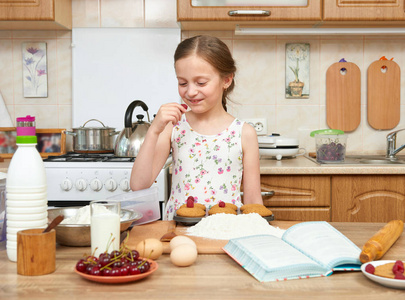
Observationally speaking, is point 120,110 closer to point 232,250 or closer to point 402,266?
point 232,250

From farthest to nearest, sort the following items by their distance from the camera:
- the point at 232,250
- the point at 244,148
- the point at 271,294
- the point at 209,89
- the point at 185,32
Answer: the point at 185,32
the point at 244,148
the point at 209,89
the point at 232,250
the point at 271,294

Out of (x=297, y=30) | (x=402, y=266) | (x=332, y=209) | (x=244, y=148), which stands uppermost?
(x=297, y=30)

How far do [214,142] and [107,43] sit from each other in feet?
3.87

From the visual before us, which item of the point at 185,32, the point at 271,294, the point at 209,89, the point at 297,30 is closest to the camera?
the point at 271,294

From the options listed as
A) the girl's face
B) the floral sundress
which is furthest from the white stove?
the girl's face

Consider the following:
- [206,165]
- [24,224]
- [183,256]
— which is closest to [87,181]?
[206,165]

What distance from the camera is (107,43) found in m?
2.71

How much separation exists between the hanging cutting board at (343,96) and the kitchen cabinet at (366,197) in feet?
1.88

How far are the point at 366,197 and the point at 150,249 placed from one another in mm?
1490

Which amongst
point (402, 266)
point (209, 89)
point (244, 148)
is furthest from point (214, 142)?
point (402, 266)

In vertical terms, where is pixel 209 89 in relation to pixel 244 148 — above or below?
above

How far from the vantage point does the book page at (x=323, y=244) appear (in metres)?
0.93

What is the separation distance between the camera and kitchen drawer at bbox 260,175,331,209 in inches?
88.0

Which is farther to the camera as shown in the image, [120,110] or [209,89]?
[120,110]
